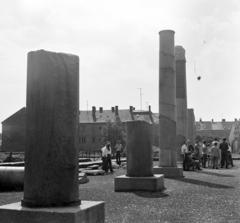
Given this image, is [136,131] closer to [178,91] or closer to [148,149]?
[148,149]

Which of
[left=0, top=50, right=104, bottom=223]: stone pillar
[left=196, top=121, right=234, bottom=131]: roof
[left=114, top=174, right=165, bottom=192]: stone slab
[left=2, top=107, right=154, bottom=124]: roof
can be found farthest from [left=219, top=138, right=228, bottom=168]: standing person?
[left=196, top=121, right=234, bottom=131]: roof

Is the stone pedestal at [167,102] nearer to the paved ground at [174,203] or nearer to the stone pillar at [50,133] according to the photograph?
the paved ground at [174,203]

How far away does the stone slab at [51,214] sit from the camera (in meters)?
5.10

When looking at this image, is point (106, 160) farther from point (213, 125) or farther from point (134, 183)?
point (213, 125)

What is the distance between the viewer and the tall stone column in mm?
19625

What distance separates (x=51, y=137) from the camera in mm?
5641

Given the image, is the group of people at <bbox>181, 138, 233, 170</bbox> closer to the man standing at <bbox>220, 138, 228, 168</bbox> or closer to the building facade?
the man standing at <bbox>220, 138, 228, 168</bbox>

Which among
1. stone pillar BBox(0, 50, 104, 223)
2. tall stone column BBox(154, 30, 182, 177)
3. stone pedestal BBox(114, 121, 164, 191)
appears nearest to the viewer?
stone pillar BBox(0, 50, 104, 223)

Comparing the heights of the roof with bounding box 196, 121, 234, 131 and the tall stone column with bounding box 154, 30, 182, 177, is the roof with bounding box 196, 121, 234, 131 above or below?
above

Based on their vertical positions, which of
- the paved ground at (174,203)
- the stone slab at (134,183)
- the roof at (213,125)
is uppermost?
the roof at (213,125)

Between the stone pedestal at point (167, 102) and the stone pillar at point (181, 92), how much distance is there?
35.3ft

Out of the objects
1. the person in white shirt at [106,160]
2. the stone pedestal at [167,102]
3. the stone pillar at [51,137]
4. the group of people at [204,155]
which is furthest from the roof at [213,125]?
the stone pillar at [51,137]

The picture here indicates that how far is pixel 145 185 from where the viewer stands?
13.4 m

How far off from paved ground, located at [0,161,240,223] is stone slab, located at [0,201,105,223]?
3015 mm
